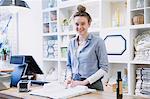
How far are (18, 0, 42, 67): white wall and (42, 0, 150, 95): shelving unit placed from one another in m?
0.34

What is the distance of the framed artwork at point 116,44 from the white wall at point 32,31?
1553 millimetres

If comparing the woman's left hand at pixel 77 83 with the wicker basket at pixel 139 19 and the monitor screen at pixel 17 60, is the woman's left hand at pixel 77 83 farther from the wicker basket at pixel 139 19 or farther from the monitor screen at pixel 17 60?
the wicker basket at pixel 139 19

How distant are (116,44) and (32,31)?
1996mm

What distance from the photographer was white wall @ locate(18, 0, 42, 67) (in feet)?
14.3

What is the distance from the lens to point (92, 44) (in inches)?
82.6

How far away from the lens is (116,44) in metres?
3.09

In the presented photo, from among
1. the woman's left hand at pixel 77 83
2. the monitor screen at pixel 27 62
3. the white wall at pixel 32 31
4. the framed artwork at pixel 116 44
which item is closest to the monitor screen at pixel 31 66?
the monitor screen at pixel 27 62

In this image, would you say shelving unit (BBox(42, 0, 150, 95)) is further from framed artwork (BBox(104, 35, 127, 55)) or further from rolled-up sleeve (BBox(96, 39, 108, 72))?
rolled-up sleeve (BBox(96, 39, 108, 72))

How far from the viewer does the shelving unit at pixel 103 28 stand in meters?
2.90

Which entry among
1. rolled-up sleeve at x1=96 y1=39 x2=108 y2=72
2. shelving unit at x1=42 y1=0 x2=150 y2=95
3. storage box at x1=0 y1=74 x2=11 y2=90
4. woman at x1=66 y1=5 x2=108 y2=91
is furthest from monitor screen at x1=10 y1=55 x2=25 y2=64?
shelving unit at x1=42 y1=0 x2=150 y2=95

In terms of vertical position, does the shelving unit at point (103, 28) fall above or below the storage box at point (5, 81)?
above

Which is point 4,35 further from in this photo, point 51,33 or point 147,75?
point 147,75

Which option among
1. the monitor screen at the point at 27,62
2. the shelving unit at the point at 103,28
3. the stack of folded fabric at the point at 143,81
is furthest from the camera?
the shelving unit at the point at 103,28

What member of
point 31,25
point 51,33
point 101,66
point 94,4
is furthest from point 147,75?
point 31,25
